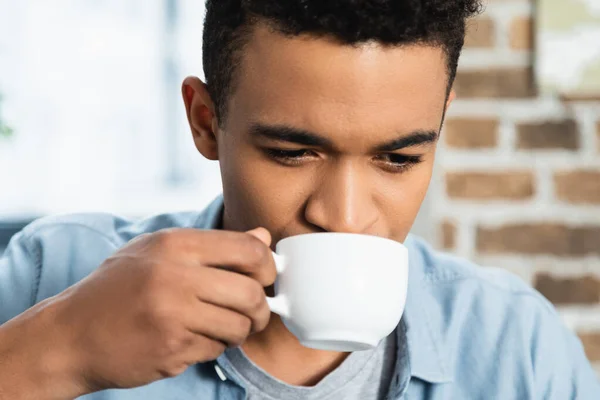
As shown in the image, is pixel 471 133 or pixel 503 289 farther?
pixel 471 133

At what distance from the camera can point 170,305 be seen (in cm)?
78

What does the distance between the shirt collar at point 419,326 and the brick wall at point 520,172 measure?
0.28m

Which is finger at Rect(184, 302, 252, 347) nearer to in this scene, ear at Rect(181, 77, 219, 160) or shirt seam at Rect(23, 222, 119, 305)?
ear at Rect(181, 77, 219, 160)

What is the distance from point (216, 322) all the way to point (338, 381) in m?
0.40

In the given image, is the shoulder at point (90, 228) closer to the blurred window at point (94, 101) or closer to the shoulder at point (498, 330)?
the shoulder at point (498, 330)

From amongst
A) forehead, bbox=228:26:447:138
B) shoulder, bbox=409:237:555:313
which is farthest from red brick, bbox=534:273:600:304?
→ forehead, bbox=228:26:447:138

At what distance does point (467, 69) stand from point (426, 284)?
487 millimetres

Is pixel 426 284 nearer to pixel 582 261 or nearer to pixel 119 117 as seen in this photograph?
pixel 582 261

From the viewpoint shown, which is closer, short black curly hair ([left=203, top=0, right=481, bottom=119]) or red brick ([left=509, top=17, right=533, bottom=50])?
short black curly hair ([left=203, top=0, right=481, bottom=119])

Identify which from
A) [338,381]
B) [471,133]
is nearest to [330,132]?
[338,381]

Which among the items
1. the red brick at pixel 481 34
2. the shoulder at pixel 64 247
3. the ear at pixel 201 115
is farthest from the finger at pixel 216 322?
the red brick at pixel 481 34

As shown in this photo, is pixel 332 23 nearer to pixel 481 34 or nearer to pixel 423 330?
pixel 423 330

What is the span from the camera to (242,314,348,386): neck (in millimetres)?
1165

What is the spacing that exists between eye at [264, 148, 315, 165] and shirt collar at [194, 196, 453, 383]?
0.34m
